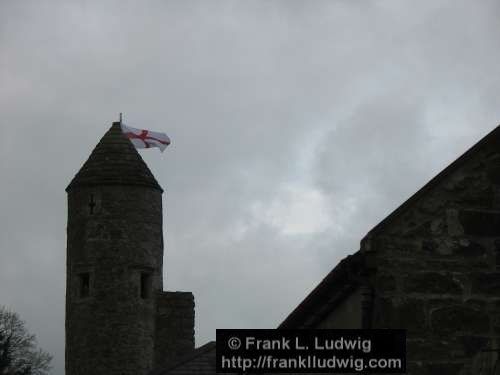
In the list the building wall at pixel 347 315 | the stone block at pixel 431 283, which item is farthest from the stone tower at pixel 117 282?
the stone block at pixel 431 283

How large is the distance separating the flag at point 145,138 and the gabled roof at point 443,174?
25979mm

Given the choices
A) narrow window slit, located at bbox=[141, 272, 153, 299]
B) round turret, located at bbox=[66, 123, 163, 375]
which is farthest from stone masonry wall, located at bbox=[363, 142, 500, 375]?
narrow window slit, located at bbox=[141, 272, 153, 299]

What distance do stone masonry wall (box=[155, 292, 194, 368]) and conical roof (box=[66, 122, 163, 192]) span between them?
9.93 ft

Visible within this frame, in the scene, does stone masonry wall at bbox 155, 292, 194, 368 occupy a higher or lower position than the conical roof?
lower

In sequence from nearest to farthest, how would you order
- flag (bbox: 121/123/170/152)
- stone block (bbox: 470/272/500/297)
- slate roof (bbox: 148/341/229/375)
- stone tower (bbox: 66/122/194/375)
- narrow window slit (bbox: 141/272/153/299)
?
stone block (bbox: 470/272/500/297) < slate roof (bbox: 148/341/229/375) < stone tower (bbox: 66/122/194/375) < narrow window slit (bbox: 141/272/153/299) < flag (bbox: 121/123/170/152)

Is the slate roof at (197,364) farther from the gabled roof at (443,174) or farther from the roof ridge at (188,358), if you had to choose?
the gabled roof at (443,174)

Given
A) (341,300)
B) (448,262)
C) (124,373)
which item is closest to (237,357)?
(341,300)

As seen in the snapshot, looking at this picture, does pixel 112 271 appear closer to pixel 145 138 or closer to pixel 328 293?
pixel 145 138

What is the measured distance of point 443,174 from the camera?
45.9 feet

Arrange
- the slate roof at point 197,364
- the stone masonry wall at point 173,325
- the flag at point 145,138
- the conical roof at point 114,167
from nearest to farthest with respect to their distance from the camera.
Result: the slate roof at point 197,364
the stone masonry wall at point 173,325
the conical roof at point 114,167
the flag at point 145,138

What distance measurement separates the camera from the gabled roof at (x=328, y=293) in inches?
531

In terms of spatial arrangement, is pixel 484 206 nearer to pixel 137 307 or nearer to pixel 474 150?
pixel 474 150

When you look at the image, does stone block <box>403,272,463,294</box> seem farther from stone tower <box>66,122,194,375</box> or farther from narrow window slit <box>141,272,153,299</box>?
narrow window slit <box>141,272,153,299</box>

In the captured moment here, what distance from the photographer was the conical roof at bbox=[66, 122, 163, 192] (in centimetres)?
3728
